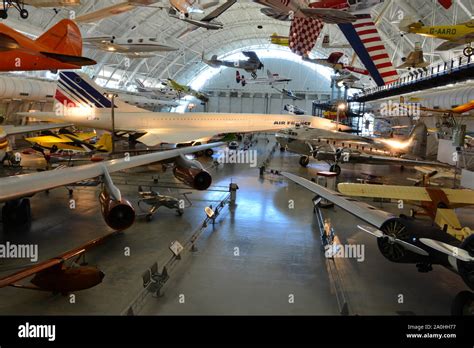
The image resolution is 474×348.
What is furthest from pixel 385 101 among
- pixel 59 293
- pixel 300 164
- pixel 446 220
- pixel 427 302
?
pixel 59 293

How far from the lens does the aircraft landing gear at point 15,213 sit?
1002 cm

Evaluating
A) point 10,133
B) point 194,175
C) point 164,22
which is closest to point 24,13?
point 10,133

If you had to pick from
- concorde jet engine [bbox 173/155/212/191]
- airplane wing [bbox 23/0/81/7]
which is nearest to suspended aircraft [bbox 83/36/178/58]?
airplane wing [bbox 23/0/81/7]

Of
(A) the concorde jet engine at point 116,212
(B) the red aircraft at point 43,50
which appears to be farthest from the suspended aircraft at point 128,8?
(A) the concorde jet engine at point 116,212

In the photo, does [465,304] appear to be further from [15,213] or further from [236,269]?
[15,213]

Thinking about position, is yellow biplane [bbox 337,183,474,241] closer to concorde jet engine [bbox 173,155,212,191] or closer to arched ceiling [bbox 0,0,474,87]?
concorde jet engine [bbox 173,155,212,191]

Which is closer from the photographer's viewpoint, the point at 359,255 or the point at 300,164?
the point at 359,255

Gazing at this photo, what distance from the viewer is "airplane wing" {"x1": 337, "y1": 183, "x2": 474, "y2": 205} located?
8938 millimetres

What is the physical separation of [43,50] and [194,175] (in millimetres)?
5853

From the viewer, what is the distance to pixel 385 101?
38.7 metres

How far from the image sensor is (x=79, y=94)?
19.9 meters
